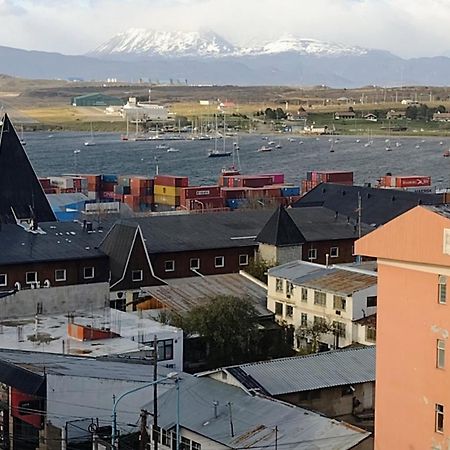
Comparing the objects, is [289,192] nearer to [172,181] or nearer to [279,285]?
[172,181]

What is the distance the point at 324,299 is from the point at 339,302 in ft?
0.79

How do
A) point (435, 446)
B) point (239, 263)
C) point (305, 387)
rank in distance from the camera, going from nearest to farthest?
point (435, 446)
point (305, 387)
point (239, 263)

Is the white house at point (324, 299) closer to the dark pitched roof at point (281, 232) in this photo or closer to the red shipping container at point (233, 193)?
the dark pitched roof at point (281, 232)

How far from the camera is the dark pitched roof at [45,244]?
1166cm

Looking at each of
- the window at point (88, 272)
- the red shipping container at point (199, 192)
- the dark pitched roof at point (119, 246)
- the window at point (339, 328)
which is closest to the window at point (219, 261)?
the dark pitched roof at point (119, 246)

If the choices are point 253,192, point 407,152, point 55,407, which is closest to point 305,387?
point 55,407

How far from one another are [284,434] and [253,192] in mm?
16903

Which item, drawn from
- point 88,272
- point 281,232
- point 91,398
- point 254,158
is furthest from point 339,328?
point 254,158

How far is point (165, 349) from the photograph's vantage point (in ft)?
29.5

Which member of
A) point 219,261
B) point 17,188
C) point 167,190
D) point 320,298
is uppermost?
point 17,188

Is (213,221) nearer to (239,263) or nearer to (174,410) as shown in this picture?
(239,263)

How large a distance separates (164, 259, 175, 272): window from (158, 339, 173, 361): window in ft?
11.7

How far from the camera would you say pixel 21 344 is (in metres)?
8.66

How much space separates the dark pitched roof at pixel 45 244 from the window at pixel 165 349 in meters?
2.98
